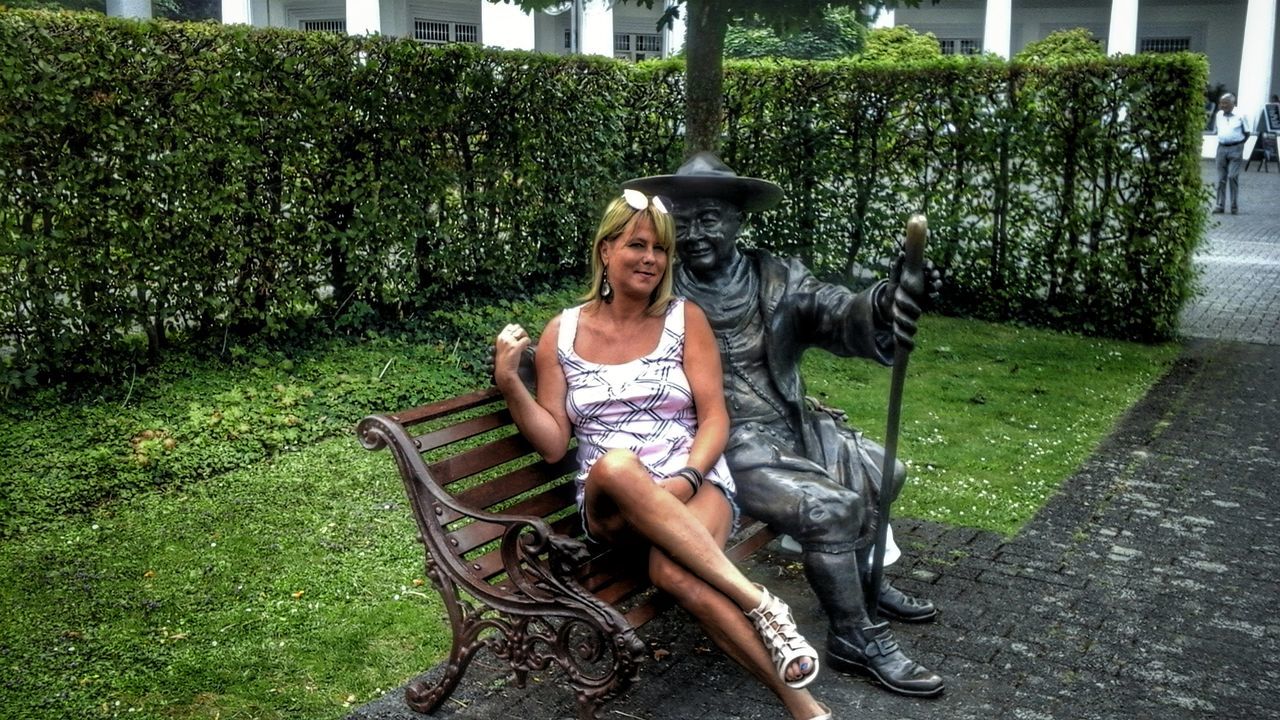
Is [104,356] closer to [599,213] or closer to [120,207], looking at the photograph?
[120,207]

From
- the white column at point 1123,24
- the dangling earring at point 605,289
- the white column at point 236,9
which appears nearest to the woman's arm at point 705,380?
the dangling earring at point 605,289

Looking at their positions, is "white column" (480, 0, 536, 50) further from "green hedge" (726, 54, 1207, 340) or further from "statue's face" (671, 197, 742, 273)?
"statue's face" (671, 197, 742, 273)

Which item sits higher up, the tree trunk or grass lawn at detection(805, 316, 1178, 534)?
the tree trunk

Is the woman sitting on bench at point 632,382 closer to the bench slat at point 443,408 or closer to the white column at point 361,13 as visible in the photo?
the bench slat at point 443,408

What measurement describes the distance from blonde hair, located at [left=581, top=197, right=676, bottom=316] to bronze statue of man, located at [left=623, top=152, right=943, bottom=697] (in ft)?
0.77

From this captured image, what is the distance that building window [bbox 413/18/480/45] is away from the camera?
3206 centimetres

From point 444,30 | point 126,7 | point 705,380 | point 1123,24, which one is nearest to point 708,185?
point 705,380

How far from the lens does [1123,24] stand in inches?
1251

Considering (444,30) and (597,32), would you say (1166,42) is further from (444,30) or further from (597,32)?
(444,30)

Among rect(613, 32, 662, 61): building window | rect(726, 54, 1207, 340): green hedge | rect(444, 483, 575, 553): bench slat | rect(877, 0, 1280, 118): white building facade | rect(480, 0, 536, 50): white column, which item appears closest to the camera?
rect(444, 483, 575, 553): bench slat

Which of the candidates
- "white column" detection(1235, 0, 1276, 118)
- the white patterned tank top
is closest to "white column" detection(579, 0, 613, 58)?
"white column" detection(1235, 0, 1276, 118)

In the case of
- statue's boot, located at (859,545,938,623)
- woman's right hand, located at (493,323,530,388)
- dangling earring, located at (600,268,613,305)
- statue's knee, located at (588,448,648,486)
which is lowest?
statue's boot, located at (859,545,938,623)

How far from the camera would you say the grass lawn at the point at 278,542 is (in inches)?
163

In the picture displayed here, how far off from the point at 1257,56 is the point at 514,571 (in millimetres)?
32295
